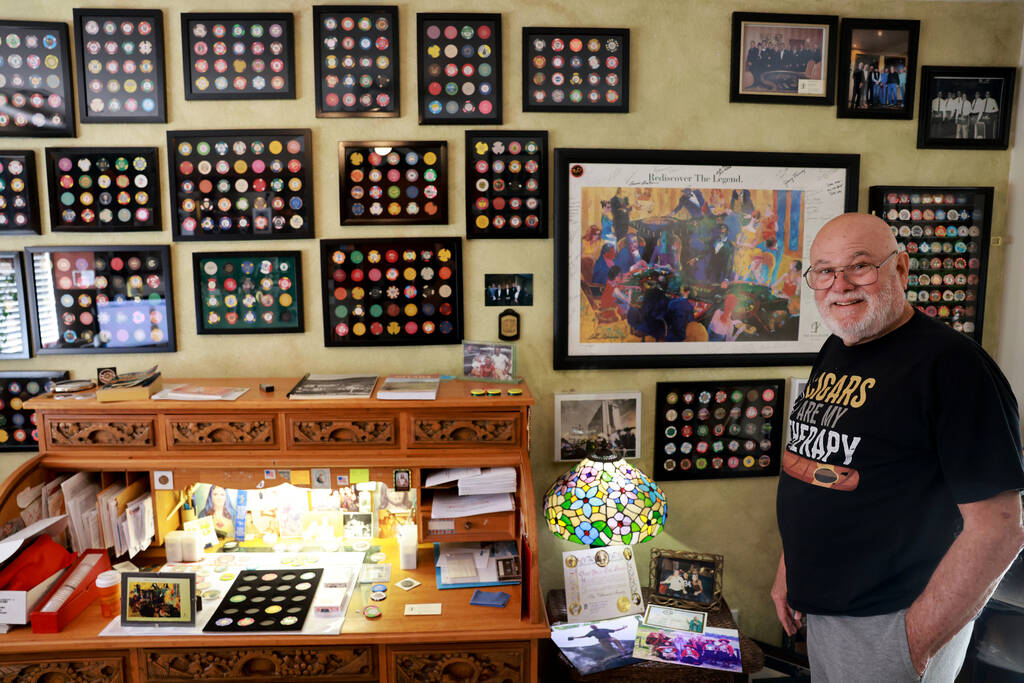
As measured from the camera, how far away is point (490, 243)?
243 centimetres

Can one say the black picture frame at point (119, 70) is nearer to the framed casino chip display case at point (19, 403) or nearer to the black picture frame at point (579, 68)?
the framed casino chip display case at point (19, 403)

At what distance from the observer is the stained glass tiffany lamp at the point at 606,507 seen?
2072 millimetres

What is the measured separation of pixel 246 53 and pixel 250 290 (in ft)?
2.90

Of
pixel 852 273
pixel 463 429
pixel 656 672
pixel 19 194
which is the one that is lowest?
pixel 656 672

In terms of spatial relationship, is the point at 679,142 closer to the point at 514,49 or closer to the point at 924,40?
the point at 514,49

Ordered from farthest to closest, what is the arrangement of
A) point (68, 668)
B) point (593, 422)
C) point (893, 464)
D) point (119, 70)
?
1. point (593, 422)
2. point (119, 70)
3. point (68, 668)
4. point (893, 464)

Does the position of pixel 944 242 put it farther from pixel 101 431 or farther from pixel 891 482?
pixel 101 431

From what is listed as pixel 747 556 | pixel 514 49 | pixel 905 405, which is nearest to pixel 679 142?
pixel 514 49

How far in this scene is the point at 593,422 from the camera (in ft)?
8.25

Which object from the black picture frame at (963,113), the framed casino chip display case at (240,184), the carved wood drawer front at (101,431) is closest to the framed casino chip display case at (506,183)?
the framed casino chip display case at (240,184)

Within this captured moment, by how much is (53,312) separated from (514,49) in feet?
6.76

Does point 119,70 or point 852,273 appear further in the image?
point 119,70

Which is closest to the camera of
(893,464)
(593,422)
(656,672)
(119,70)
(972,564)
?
(972,564)

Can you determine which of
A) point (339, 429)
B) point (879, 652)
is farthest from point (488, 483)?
point (879, 652)
